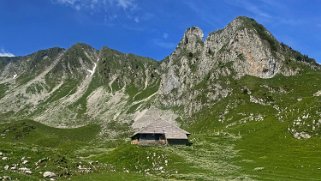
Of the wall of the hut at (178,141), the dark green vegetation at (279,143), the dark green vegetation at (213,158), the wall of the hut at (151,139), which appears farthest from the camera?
Result: the wall of the hut at (151,139)

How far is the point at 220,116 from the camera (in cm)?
19312

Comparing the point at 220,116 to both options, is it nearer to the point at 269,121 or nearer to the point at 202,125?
the point at 202,125

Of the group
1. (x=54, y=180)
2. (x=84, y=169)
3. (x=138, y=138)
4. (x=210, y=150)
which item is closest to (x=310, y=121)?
(x=210, y=150)

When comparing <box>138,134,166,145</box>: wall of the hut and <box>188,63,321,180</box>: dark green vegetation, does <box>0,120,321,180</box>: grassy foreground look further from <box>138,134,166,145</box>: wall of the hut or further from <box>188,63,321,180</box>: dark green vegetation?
<box>138,134,166,145</box>: wall of the hut

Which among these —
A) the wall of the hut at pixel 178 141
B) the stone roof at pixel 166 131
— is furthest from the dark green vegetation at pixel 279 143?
the stone roof at pixel 166 131

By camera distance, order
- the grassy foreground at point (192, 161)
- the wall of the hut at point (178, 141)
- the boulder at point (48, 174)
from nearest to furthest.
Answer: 1. the boulder at point (48, 174)
2. the grassy foreground at point (192, 161)
3. the wall of the hut at point (178, 141)

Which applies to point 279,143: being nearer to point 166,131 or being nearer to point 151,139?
point 166,131

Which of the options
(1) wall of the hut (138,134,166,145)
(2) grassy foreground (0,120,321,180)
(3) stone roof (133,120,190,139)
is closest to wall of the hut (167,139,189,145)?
(3) stone roof (133,120,190,139)

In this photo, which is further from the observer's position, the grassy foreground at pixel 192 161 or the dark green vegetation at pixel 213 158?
the dark green vegetation at pixel 213 158

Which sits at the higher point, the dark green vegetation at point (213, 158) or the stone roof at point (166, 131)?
the stone roof at point (166, 131)

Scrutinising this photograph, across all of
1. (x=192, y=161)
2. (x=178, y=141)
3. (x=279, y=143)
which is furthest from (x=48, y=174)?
(x=279, y=143)

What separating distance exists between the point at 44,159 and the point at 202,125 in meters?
138

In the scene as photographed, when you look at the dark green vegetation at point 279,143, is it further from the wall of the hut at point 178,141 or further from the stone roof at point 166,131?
the stone roof at point 166,131

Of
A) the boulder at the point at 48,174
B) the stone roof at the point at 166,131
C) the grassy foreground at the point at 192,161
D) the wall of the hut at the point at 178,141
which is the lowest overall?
the boulder at the point at 48,174
